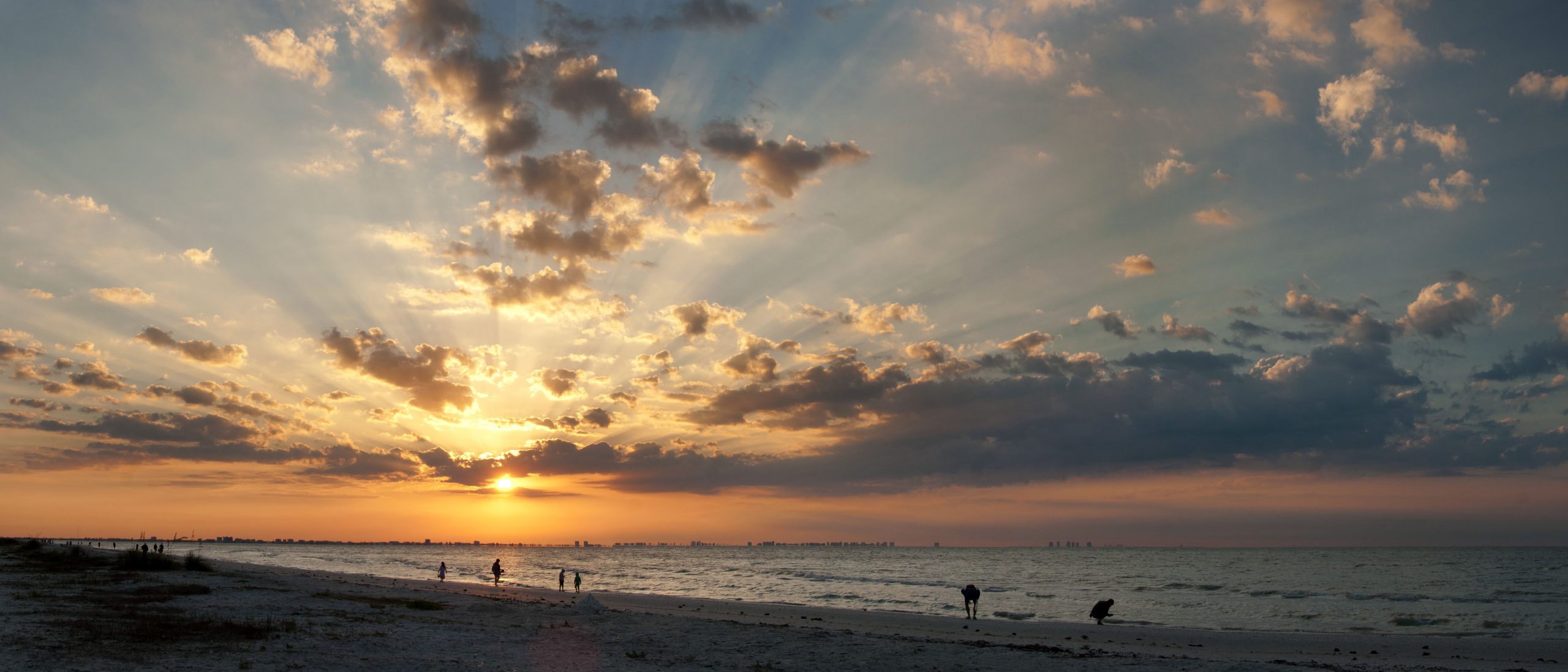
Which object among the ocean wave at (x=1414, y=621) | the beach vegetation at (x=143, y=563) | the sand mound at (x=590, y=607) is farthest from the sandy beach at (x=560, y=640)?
the beach vegetation at (x=143, y=563)

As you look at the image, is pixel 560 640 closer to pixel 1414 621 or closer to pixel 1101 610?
pixel 1101 610

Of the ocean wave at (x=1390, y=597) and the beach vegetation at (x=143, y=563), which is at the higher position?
the beach vegetation at (x=143, y=563)

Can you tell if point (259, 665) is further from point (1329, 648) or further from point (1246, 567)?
point (1246, 567)

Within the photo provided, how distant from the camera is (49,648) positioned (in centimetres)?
2036

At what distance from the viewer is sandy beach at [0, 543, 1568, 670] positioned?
2250 cm

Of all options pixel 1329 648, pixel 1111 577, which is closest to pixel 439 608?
pixel 1329 648

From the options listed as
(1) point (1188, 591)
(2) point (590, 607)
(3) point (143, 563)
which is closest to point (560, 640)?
(2) point (590, 607)

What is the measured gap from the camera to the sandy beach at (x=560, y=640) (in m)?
22.5

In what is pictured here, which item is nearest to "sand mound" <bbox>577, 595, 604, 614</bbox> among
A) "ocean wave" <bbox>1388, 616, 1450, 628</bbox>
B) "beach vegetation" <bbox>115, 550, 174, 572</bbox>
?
"beach vegetation" <bbox>115, 550, 174, 572</bbox>

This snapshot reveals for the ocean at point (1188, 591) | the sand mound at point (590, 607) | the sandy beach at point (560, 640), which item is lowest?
the ocean at point (1188, 591)

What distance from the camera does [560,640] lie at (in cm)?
2959

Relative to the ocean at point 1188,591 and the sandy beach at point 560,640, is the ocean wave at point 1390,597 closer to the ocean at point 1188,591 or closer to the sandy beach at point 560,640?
the ocean at point 1188,591

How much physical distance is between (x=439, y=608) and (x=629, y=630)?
12520mm

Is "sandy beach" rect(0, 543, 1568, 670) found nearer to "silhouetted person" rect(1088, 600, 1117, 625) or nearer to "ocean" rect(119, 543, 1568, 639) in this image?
"silhouetted person" rect(1088, 600, 1117, 625)
